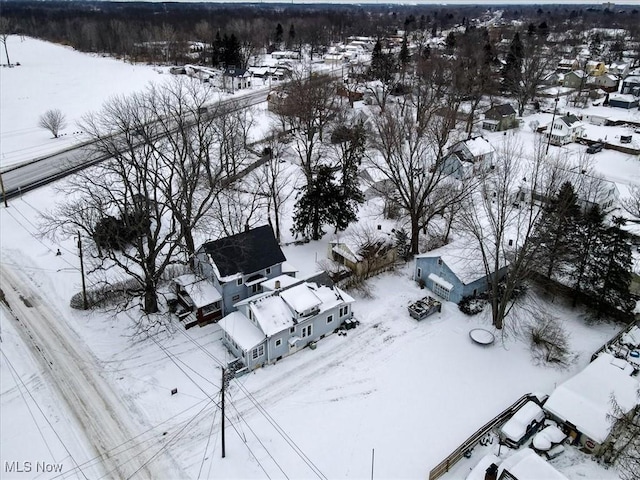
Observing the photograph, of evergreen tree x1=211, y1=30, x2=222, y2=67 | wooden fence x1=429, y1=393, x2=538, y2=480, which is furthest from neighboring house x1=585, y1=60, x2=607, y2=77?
wooden fence x1=429, y1=393, x2=538, y2=480

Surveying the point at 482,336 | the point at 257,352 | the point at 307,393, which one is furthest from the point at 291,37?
the point at 307,393

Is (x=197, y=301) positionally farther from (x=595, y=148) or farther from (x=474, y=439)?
(x=595, y=148)

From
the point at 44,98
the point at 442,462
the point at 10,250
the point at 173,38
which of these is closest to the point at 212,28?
the point at 173,38

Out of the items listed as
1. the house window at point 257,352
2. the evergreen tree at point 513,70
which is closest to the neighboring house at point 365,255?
the house window at point 257,352

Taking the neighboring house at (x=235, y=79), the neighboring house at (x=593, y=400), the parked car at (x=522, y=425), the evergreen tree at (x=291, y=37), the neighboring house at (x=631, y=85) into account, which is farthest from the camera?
the evergreen tree at (x=291, y=37)

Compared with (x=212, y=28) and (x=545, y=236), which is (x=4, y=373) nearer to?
(x=545, y=236)

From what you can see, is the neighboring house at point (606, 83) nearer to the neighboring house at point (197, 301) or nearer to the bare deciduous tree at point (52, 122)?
the neighboring house at point (197, 301)
